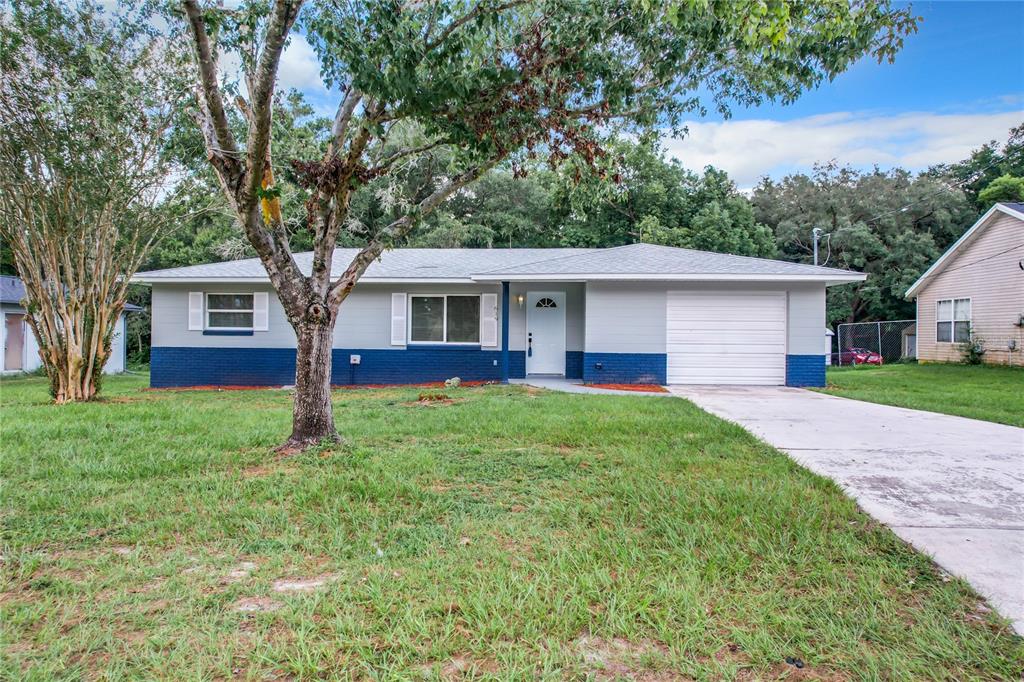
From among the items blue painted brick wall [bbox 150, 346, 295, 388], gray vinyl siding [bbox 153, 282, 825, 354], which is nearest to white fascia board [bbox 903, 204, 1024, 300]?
gray vinyl siding [bbox 153, 282, 825, 354]

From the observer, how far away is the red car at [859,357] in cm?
2196

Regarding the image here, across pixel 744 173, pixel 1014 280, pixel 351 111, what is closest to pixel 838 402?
pixel 351 111

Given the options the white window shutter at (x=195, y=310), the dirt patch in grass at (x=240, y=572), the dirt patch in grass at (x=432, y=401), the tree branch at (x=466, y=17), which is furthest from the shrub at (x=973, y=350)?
the white window shutter at (x=195, y=310)

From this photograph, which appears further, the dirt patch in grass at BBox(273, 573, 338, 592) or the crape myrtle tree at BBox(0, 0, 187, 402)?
the crape myrtle tree at BBox(0, 0, 187, 402)

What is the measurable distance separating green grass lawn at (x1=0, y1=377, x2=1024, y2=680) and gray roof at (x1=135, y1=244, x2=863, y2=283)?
6496mm

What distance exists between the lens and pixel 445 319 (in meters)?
12.6

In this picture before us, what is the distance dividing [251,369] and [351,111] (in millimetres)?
9311

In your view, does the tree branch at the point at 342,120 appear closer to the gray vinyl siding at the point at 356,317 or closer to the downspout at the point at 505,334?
the downspout at the point at 505,334

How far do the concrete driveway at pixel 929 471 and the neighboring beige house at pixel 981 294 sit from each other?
35.5 ft

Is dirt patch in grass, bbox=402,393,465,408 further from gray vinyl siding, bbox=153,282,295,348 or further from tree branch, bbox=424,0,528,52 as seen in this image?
gray vinyl siding, bbox=153,282,295,348

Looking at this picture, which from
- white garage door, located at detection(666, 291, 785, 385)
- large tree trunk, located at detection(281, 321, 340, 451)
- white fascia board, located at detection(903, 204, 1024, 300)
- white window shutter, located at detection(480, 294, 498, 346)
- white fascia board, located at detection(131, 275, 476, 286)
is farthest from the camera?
white fascia board, located at detection(903, 204, 1024, 300)

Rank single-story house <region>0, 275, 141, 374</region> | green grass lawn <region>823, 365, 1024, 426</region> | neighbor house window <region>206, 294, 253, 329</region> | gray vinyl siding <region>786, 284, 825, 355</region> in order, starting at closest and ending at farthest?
green grass lawn <region>823, 365, 1024, 426</region>, gray vinyl siding <region>786, 284, 825, 355</region>, neighbor house window <region>206, 294, 253, 329</region>, single-story house <region>0, 275, 141, 374</region>

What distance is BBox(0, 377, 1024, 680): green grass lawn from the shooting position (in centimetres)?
201

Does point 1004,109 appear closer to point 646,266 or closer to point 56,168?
point 646,266
